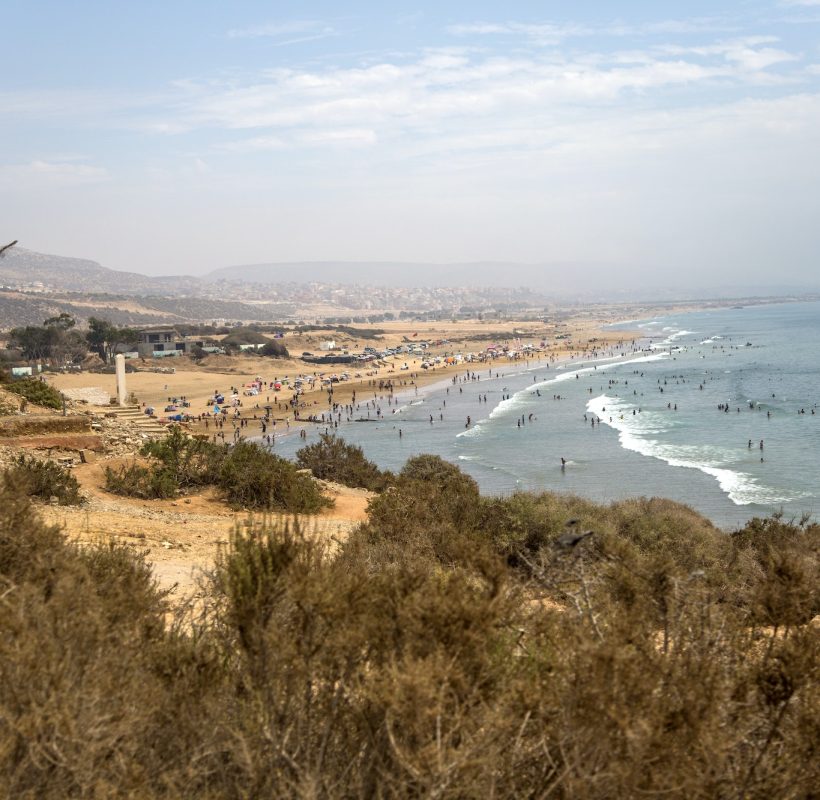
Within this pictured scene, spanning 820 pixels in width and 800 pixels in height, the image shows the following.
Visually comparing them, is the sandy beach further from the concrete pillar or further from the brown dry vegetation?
the brown dry vegetation

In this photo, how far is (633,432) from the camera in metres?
45.2

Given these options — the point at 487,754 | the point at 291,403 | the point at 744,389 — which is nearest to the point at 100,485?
the point at 487,754

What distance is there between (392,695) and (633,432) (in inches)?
1704

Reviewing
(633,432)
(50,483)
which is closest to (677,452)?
(633,432)

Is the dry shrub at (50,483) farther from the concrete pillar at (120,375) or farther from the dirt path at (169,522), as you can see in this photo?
the concrete pillar at (120,375)

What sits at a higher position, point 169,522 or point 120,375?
point 120,375

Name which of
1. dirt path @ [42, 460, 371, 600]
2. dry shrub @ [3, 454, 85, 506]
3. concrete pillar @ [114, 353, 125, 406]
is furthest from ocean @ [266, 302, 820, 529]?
dry shrub @ [3, 454, 85, 506]

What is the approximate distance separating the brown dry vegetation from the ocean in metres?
20.6

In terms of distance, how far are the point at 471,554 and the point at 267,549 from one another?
4.15 feet

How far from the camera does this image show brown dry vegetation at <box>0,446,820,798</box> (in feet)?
11.5

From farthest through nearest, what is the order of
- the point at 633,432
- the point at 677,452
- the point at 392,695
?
the point at 633,432 < the point at 677,452 < the point at 392,695

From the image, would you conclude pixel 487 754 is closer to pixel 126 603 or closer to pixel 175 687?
pixel 175 687

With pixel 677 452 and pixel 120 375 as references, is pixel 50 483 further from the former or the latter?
pixel 677 452

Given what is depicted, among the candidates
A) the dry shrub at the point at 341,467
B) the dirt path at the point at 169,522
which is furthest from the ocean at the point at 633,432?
the dirt path at the point at 169,522
